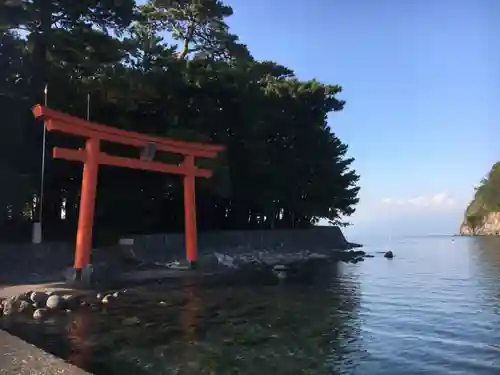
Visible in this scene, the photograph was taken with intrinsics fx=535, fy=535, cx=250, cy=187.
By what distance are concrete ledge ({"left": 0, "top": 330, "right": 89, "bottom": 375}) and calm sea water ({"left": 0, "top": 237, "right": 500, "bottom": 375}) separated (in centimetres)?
96

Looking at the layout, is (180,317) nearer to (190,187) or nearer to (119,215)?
(190,187)

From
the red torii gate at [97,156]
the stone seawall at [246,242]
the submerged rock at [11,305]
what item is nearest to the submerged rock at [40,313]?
the submerged rock at [11,305]

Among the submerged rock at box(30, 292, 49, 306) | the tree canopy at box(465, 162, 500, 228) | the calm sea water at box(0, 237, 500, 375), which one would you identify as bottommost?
the calm sea water at box(0, 237, 500, 375)

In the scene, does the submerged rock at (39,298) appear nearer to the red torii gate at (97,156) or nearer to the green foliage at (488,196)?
A: the red torii gate at (97,156)

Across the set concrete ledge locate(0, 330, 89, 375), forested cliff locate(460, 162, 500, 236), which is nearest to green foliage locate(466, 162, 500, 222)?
forested cliff locate(460, 162, 500, 236)

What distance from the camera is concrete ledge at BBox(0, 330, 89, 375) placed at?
5711 mm

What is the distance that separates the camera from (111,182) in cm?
2197

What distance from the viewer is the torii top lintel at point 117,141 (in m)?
14.7

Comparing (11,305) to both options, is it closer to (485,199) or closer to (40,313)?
(40,313)

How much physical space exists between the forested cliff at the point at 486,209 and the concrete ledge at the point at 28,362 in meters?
79.6

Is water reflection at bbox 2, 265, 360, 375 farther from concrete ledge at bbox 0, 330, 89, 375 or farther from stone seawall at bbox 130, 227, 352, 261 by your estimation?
stone seawall at bbox 130, 227, 352, 261

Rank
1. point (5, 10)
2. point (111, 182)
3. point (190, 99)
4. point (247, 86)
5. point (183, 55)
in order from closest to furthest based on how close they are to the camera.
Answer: point (5, 10) < point (111, 182) < point (190, 99) < point (247, 86) < point (183, 55)

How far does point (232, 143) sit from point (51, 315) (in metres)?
17.3

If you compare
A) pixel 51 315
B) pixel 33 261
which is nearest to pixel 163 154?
pixel 33 261
